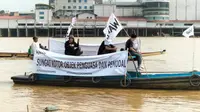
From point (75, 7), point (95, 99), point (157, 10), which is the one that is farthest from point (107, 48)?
point (75, 7)

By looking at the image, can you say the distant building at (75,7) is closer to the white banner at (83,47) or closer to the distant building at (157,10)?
the distant building at (157,10)

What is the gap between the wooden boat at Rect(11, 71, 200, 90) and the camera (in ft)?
43.9

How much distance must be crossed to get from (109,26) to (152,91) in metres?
2.62

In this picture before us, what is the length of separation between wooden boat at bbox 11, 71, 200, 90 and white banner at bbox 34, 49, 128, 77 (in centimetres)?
22

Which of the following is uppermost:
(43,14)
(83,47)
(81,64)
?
(43,14)

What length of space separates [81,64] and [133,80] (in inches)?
74.1

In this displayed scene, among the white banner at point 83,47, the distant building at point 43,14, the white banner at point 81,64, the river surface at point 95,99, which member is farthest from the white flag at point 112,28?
the distant building at point 43,14

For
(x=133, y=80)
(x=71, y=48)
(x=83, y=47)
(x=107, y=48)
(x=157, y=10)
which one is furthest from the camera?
(x=157, y=10)

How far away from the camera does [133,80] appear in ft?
45.0

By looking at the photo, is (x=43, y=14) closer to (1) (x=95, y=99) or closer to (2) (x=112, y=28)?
(2) (x=112, y=28)

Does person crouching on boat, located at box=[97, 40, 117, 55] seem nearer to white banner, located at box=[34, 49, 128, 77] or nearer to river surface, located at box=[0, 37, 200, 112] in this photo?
white banner, located at box=[34, 49, 128, 77]

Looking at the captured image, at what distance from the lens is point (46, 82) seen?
14.8 meters

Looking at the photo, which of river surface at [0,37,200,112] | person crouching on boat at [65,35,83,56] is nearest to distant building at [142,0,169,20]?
person crouching on boat at [65,35,83,56]

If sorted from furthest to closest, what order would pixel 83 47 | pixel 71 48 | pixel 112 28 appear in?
pixel 83 47 < pixel 71 48 < pixel 112 28
